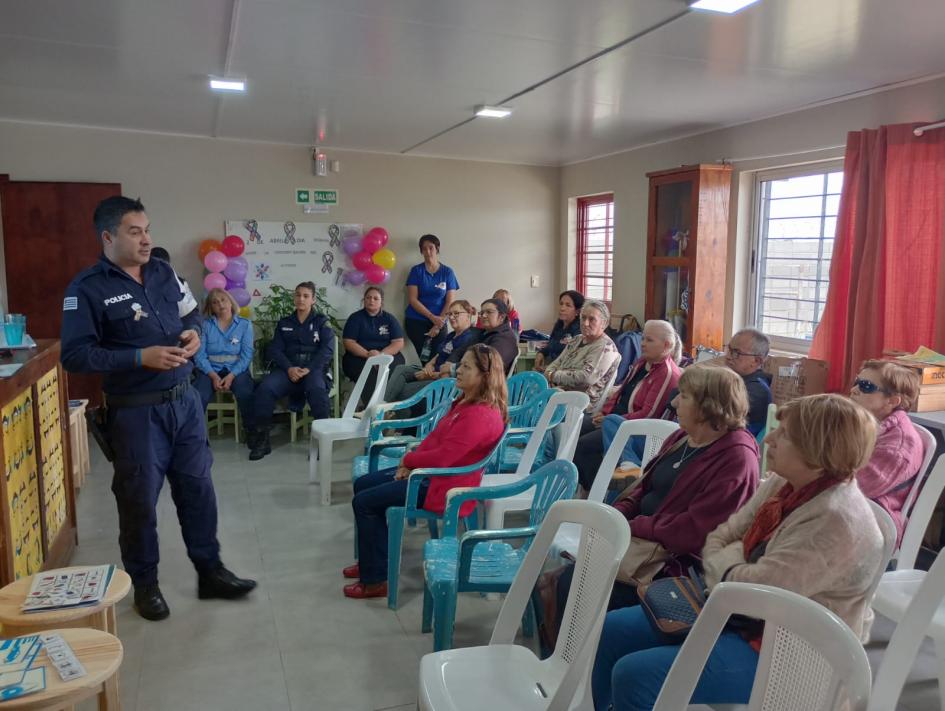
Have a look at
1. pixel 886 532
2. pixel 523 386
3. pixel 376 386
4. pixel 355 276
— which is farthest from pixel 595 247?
pixel 886 532

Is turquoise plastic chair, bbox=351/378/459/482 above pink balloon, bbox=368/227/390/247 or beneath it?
beneath

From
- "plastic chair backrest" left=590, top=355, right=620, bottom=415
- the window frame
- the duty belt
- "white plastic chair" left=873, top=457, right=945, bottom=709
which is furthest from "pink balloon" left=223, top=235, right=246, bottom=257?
"white plastic chair" left=873, top=457, right=945, bottom=709

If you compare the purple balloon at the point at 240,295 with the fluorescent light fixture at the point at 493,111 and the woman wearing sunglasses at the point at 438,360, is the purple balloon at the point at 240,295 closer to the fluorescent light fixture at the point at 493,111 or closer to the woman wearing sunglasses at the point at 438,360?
the woman wearing sunglasses at the point at 438,360

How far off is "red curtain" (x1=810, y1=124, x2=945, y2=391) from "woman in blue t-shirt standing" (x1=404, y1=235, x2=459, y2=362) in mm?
3377

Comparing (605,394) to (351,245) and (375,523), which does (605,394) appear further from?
(351,245)

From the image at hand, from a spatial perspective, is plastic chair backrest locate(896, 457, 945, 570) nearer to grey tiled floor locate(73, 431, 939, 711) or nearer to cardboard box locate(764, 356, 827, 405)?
grey tiled floor locate(73, 431, 939, 711)

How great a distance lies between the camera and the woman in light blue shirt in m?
5.11

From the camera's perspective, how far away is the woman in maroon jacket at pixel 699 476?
1.95 metres

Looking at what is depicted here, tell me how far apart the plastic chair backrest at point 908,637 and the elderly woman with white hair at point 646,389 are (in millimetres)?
1866

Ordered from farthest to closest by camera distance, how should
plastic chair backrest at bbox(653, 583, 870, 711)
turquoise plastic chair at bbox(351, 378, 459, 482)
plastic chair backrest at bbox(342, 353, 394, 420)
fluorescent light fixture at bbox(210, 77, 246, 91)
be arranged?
plastic chair backrest at bbox(342, 353, 394, 420) → fluorescent light fixture at bbox(210, 77, 246, 91) → turquoise plastic chair at bbox(351, 378, 459, 482) → plastic chair backrest at bbox(653, 583, 870, 711)

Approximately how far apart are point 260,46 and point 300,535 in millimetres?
2262

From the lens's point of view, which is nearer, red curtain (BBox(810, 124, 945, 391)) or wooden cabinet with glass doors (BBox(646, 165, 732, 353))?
red curtain (BBox(810, 124, 945, 391))

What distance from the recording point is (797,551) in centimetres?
155

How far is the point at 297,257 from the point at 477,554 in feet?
14.6
